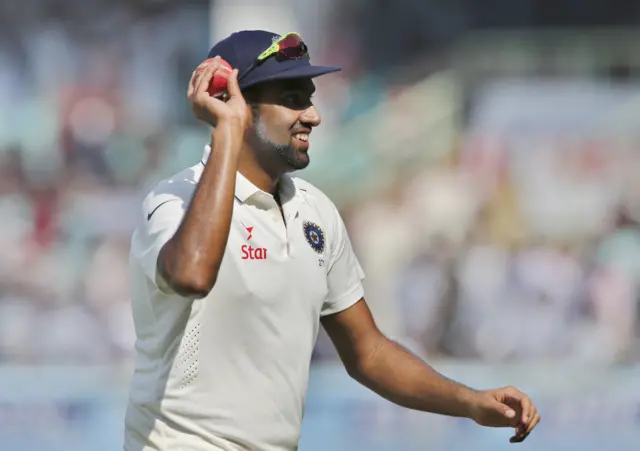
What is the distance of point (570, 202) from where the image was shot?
1074 centimetres

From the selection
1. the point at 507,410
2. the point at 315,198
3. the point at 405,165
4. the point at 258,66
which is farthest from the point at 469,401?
the point at 405,165

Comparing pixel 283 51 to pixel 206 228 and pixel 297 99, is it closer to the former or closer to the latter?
pixel 297 99

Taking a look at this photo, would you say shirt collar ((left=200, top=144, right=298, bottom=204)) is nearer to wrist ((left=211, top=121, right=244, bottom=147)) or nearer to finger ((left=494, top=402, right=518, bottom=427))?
wrist ((left=211, top=121, right=244, bottom=147))

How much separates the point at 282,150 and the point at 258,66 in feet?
0.78

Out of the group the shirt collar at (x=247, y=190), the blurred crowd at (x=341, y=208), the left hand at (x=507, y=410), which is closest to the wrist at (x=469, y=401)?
the left hand at (x=507, y=410)

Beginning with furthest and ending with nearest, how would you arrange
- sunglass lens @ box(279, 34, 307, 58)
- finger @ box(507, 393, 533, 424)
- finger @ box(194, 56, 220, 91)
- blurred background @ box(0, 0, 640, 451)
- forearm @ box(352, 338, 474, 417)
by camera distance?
1. blurred background @ box(0, 0, 640, 451)
2. forearm @ box(352, 338, 474, 417)
3. sunglass lens @ box(279, 34, 307, 58)
4. finger @ box(507, 393, 533, 424)
5. finger @ box(194, 56, 220, 91)

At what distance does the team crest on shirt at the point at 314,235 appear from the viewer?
337 centimetres

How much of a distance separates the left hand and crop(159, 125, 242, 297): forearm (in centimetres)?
98

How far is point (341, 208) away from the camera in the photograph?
10.6 meters

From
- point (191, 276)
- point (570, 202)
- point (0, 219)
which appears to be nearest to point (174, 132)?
point (0, 219)

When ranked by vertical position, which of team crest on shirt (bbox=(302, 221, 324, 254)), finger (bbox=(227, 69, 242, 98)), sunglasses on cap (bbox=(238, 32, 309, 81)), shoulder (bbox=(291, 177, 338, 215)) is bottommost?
team crest on shirt (bbox=(302, 221, 324, 254))

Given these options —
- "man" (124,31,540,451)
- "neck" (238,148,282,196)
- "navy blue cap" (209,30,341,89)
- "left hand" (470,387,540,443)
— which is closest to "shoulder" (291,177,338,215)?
"man" (124,31,540,451)

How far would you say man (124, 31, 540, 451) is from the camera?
2785 millimetres

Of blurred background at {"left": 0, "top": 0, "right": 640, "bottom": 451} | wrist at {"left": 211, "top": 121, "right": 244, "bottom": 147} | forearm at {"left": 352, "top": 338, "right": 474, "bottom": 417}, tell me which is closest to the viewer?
wrist at {"left": 211, "top": 121, "right": 244, "bottom": 147}
